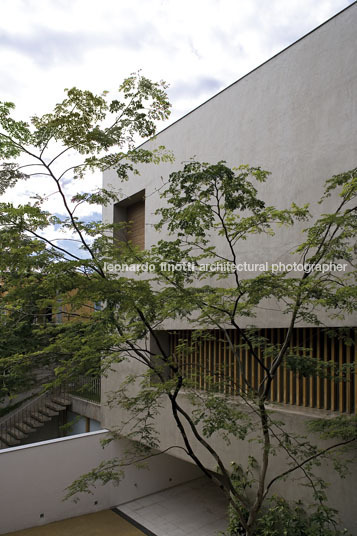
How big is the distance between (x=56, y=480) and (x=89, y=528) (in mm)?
1298

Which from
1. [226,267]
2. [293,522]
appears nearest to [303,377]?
[293,522]

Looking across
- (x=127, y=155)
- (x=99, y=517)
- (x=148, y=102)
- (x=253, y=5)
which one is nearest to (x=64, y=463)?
(x=99, y=517)

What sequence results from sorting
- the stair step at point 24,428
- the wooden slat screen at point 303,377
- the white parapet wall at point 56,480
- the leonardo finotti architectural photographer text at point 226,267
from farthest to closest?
the stair step at point 24,428 < the white parapet wall at point 56,480 < the wooden slat screen at point 303,377 < the leonardo finotti architectural photographer text at point 226,267

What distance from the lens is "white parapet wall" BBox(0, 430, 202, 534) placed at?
909 centimetres

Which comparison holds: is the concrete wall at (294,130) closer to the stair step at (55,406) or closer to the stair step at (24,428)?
the stair step at (55,406)

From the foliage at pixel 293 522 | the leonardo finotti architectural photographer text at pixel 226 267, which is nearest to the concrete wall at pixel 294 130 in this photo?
the leonardo finotti architectural photographer text at pixel 226 267

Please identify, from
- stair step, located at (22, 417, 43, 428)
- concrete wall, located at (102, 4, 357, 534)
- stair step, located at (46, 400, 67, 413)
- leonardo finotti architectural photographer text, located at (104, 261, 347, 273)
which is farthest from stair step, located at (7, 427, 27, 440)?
leonardo finotti architectural photographer text, located at (104, 261, 347, 273)

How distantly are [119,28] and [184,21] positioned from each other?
3.77 feet

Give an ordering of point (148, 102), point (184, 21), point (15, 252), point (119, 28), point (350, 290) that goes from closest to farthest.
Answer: point (350, 290) → point (15, 252) → point (148, 102) → point (119, 28) → point (184, 21)

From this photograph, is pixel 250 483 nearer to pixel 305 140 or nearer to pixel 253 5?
pixel 305 140

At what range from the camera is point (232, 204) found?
5.09 metres

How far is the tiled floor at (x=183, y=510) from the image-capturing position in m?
9.16

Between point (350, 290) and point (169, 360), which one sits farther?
point (169, 360)

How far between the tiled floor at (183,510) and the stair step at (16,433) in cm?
401
